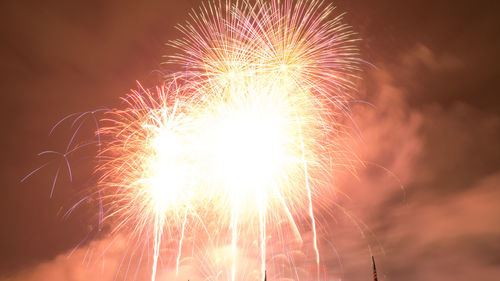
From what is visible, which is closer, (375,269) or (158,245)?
(158,245)

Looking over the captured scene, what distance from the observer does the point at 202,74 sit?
31312 mm

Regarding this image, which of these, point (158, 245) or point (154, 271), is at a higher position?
point (158, 245)

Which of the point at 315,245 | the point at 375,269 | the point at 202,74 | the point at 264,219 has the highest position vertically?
the point at 202,74

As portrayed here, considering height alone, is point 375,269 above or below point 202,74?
below

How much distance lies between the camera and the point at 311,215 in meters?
27.5

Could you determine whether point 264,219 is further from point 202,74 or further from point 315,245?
point 202,74

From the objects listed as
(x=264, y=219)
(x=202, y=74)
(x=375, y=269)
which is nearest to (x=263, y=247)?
(x=264, y=219)

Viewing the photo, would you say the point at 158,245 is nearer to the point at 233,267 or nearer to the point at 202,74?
the point at 233,267

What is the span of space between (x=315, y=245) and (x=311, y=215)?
2345 mm

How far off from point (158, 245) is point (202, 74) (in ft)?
50.5

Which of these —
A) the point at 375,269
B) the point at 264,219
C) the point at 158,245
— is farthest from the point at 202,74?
the point at 375,269

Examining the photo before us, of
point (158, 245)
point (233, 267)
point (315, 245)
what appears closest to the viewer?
point (315, 245)

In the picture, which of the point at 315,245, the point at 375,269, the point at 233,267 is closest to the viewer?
the point at 315,245

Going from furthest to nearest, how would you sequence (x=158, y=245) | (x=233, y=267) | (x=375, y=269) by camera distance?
(x=375, y=269) → (x=158, y=245) → (x=233, y=267)
